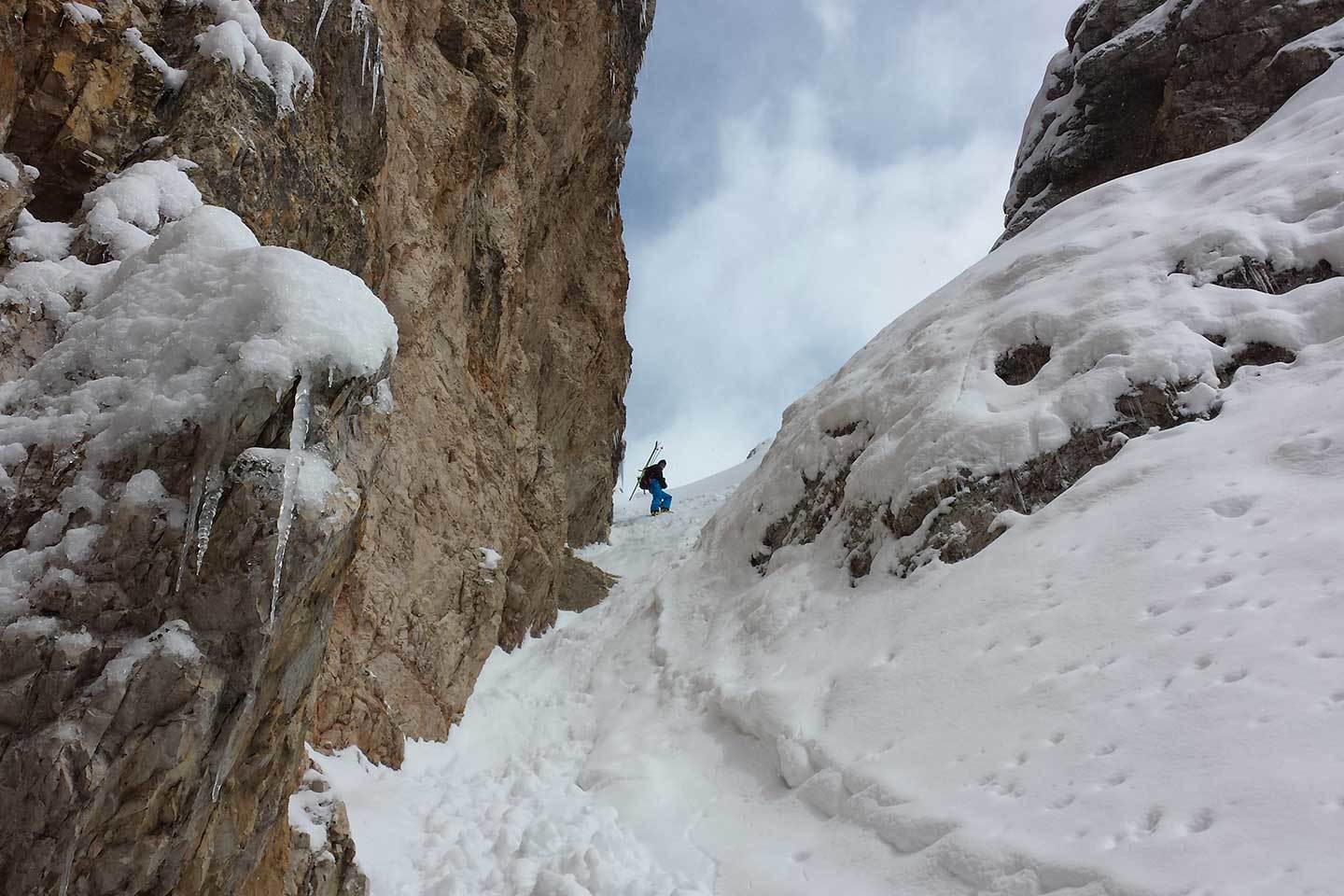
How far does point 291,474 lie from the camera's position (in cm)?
441

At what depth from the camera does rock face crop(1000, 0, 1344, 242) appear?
53.9 ft

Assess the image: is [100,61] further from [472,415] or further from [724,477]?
[724,477]

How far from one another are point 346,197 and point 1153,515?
8154 millimetres

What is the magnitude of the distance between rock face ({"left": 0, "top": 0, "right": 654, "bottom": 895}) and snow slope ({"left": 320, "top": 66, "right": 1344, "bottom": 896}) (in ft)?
6.32

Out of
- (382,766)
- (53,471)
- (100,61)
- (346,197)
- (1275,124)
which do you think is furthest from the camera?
(1275,124)

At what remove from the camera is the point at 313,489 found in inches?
178

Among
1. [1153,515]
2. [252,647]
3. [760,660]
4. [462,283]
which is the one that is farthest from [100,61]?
[1153,515]

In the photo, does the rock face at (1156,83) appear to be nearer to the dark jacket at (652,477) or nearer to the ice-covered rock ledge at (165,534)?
the dark jacket at (652,477)

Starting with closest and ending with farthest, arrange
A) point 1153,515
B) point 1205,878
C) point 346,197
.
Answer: point 1205,878 < point 1153,515 < point 346,197

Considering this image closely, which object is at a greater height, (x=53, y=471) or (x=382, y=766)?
(x=53, y=471)

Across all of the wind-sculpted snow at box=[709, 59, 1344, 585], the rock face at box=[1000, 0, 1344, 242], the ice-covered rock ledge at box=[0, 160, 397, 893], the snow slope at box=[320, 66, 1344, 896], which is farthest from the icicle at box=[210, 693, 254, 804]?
the rock face at box=[1000, 0, 1344, 242]

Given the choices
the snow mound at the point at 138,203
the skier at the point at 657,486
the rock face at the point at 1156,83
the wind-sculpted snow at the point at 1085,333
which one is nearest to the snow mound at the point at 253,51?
the snow mound at the point at 138,203

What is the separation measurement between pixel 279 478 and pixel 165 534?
64 centimetres

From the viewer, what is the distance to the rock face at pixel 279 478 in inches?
159
